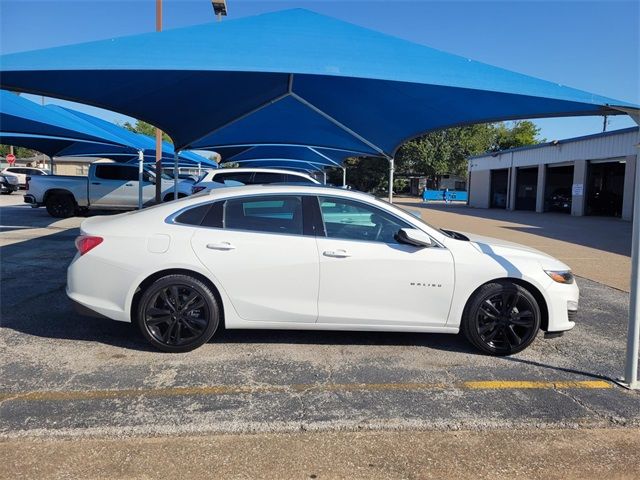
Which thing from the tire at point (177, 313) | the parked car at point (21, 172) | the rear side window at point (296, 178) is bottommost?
the tire at point (177, 313)

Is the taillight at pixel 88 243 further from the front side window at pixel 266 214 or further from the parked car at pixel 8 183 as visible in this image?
the parked car at pixel 8 183

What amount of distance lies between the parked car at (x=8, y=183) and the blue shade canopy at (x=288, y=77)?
30181 mm

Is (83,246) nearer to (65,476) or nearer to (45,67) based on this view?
(45,67)

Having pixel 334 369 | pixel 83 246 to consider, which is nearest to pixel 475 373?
pixel 334 369

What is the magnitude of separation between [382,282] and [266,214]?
1242 mm

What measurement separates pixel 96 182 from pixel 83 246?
45.6 ft

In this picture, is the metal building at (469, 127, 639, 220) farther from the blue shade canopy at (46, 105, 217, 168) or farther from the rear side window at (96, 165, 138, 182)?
the rear side window at (96, 165, 138, 182)

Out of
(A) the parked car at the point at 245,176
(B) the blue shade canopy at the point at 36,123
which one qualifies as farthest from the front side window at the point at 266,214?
(A) the parked car at the point at 245,176

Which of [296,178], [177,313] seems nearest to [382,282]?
[177,313]

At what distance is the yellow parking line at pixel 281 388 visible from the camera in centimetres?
380

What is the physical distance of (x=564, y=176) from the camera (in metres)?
35.9

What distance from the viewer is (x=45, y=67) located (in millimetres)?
4559

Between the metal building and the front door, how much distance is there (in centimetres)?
2256

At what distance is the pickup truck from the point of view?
17016 mm
